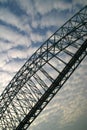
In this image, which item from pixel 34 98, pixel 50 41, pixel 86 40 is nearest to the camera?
pixel 86 40

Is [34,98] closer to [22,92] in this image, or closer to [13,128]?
[22,92]

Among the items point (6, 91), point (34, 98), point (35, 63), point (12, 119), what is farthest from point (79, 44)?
point (12, 119)

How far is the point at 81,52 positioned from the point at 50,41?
3294 millimetres

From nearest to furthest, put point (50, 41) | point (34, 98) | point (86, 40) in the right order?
point (86, 40) < point (50, 41) < point (34, 98)

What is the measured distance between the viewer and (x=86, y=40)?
862 inches

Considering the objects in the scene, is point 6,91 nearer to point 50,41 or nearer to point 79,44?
point 50,41

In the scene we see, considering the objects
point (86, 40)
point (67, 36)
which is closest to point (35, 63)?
point (67, 36)

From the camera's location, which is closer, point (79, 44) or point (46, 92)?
point (79, 44)

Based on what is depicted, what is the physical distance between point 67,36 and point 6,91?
958cm

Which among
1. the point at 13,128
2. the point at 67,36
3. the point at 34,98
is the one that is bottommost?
the point at 13,128

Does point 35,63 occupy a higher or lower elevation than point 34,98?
higher

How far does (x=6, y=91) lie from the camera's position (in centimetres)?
2730

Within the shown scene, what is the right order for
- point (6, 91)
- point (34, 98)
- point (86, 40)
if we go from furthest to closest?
point (6, 91) < point (34, 98) < point (86, 40)

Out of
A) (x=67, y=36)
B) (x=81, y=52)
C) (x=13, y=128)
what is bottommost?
(x=13, y=128)
